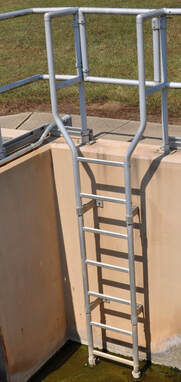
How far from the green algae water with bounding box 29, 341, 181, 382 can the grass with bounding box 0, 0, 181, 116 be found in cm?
358

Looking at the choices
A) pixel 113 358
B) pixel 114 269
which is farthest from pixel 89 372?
pixel 114 269

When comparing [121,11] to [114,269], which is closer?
[121,11]

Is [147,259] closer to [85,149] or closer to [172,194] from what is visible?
[172,194]

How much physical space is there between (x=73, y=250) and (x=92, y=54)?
6729 mm

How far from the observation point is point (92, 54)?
37.0 feet

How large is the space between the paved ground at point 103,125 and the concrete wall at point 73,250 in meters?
1.29

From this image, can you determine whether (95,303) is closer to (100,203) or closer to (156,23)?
(100,203)

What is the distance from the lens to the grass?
29.3 ft

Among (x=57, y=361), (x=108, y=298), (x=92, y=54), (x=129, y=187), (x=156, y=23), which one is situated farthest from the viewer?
(x=92, y=54)

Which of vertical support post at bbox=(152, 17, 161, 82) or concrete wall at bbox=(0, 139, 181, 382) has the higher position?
vertical support post at bbox=(152, 17, 161, 82)

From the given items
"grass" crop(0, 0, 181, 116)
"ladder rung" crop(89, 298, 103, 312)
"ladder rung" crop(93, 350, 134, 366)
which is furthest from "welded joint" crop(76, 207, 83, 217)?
"grass" crop(0, 0, 181, 116)

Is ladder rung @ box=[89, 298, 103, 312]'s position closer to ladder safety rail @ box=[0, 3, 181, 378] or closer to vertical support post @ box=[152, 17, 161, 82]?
ladder safety rail @ box=[0, 3, 181, 378]

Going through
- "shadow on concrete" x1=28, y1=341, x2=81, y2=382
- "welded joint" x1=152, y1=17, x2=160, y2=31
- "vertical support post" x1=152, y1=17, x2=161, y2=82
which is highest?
"welded joint" x1=152, y1=17, x2=160, y2=31

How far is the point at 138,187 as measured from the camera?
186 inches
